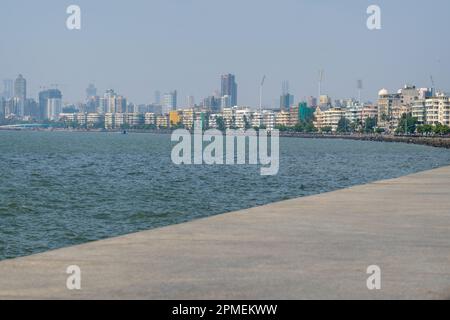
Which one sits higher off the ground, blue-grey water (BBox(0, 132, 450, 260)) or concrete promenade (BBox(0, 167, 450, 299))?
concrete promenade (BBox(0, 167, 450, 299))

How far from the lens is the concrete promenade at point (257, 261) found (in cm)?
921

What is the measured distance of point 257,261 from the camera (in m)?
11.2

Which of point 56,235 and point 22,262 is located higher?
point 22,262

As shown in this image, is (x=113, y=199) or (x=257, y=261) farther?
(x=113, y=199)

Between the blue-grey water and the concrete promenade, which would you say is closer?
the concrete promenade

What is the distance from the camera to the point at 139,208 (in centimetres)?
3544

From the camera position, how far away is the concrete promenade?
30.2 feet

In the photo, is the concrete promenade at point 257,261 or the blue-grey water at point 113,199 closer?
the concrete promenade at point 257,261

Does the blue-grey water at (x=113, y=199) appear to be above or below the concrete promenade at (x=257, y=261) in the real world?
below

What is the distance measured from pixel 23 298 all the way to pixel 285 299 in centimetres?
262

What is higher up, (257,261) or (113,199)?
(257,261)
